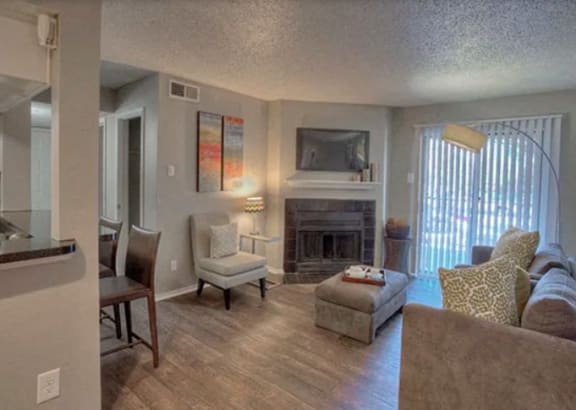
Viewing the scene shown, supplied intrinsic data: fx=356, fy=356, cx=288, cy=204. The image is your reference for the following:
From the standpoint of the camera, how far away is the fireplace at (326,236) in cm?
464

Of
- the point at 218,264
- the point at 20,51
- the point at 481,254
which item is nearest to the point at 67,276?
the point at 20,51

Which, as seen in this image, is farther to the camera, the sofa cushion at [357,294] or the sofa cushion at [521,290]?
the sofa cushion at [357,294]

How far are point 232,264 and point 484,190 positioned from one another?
3137 millimetres

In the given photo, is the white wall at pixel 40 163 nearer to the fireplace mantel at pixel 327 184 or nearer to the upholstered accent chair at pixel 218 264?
the upholstered accent chair at pixel 218 264

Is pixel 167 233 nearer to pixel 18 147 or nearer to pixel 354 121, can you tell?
pixel 18 147

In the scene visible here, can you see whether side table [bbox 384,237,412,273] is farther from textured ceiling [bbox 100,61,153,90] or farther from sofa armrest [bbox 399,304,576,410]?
textured ceiling [bbox 100,61,153,90]

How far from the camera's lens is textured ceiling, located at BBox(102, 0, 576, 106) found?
210 cm

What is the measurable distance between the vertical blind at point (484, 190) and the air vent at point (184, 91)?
9.59ft

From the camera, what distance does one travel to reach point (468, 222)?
4461 millimetres

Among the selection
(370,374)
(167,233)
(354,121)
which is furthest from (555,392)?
Answer: (354,121)

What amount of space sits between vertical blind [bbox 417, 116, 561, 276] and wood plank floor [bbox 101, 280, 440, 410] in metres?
1.79

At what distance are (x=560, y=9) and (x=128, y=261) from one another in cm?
316

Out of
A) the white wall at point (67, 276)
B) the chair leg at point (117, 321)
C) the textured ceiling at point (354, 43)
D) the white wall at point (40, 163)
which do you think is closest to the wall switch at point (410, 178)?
the textured ceiling at point (354, 43)

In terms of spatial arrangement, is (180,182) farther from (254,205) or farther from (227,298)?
(227,298)
